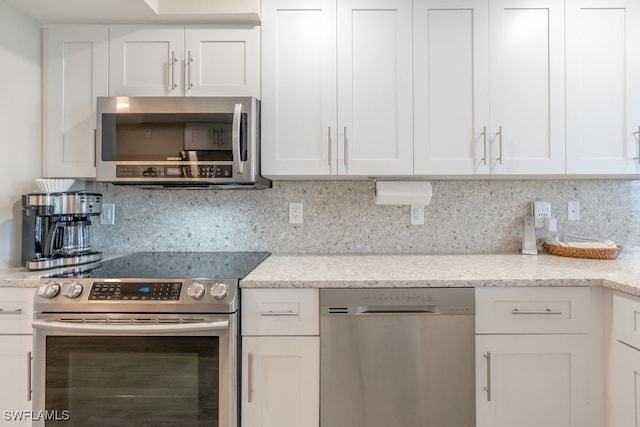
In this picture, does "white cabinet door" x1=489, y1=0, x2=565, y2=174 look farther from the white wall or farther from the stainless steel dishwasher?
the white wall

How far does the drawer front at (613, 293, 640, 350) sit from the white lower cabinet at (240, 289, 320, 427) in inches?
45.0

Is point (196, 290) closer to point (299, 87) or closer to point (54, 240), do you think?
point (54, 240)

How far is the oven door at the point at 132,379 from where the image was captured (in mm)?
1387

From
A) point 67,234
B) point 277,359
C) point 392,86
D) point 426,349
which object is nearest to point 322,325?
point 277,359

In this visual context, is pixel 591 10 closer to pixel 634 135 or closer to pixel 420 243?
pixel 634 135

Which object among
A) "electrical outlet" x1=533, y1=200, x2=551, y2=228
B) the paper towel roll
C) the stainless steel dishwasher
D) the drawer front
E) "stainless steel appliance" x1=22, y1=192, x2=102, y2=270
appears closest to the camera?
the drawer front

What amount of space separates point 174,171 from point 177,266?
1.45 feet

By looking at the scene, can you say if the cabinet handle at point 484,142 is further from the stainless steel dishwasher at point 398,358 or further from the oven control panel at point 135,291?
the oven control panel at point 135,291

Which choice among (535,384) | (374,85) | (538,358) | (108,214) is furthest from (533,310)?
(108,214)

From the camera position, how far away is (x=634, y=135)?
1.83m

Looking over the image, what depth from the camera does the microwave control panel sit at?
5.57 feet

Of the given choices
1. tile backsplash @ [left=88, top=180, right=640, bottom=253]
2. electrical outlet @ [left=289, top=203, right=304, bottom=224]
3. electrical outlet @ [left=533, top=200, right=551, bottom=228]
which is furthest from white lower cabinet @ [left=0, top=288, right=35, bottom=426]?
electrical outlet @ [left=533, top=200, right=551, bottom=228]

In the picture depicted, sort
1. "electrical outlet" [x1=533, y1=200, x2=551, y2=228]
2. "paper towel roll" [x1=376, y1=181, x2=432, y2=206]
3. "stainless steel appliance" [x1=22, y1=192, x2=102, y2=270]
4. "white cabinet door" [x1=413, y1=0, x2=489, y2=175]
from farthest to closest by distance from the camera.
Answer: "electrical outlet" [x1=533, y1=200, x2=551, y2=228]
"paper towel roll" [x1=376, y1=181, x2=432, y2=206]
"white cabinet door" [x1=413, y1=0, x2=489, y2=175]
"stainless steel appliance" [x1=22, y1=192, x2=102, y2=270]

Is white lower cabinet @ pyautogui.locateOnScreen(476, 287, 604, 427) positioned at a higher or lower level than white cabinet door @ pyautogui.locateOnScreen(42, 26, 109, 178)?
lower
